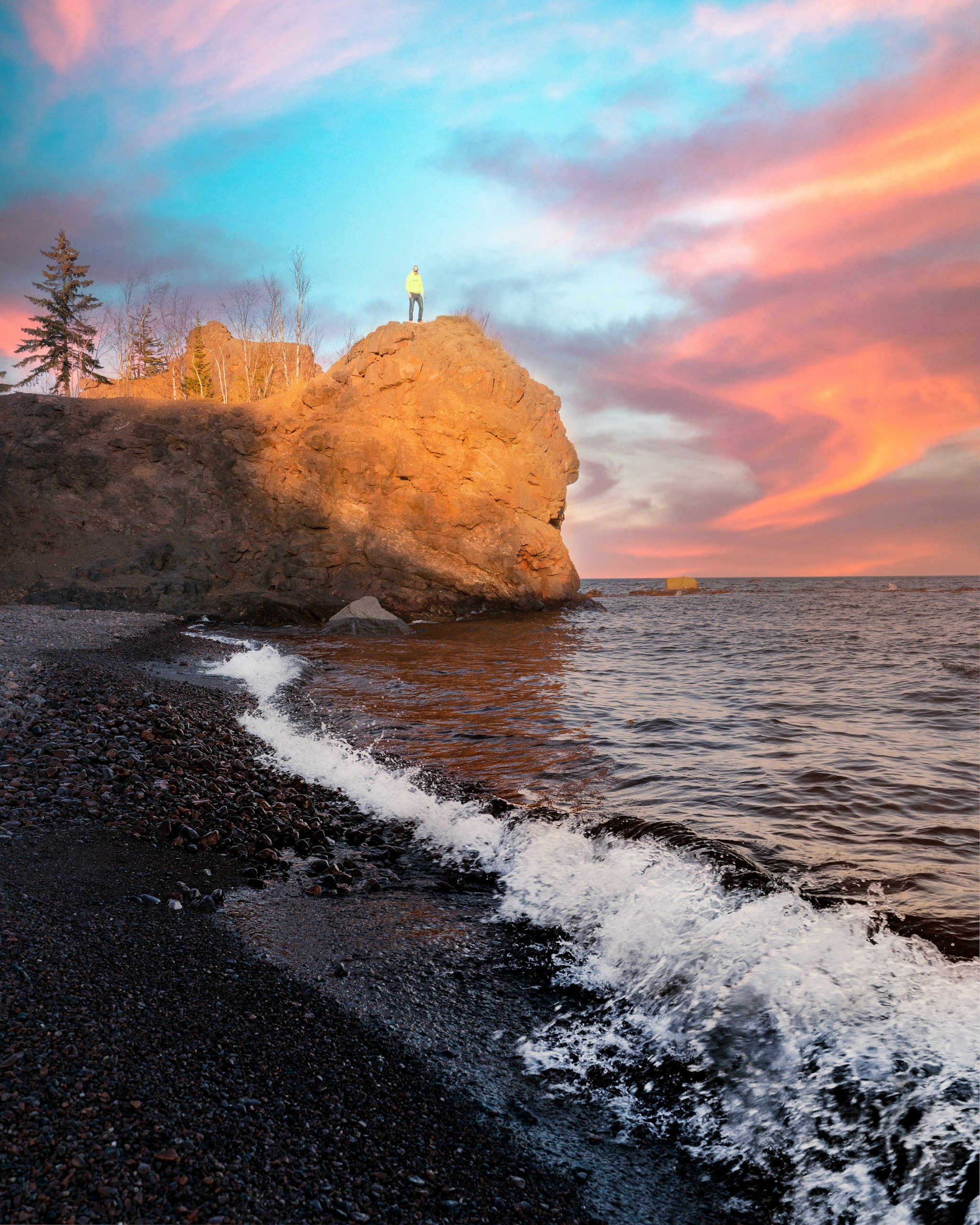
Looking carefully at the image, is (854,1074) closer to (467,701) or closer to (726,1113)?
(726,1113)

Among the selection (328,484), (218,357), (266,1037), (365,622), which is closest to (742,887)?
(266,1037)

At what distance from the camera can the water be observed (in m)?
2.90

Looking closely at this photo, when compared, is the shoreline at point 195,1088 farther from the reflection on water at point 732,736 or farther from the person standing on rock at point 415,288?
the person standing on rock at point 415,288

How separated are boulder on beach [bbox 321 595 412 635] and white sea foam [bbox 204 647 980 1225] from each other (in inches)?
856

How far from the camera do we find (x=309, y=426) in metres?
34.0

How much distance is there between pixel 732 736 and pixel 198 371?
48.5m

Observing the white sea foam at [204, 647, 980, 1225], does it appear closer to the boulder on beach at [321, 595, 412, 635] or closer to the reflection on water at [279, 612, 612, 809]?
the reflection on water at [279, 612, 612, 809]

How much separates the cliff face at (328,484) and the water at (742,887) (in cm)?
1810

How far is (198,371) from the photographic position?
4750cm

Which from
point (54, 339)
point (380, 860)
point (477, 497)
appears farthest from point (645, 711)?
point (54, 339)

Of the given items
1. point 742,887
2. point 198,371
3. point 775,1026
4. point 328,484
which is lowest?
point 775,1026

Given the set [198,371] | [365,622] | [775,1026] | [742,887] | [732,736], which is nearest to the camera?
[775,1026]

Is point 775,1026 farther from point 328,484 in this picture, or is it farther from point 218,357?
point 218,357

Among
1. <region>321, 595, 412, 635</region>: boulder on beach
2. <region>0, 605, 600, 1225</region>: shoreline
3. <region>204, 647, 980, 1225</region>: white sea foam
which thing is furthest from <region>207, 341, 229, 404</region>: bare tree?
<region>204, 647, 980, 1225</region>: white sea foam
